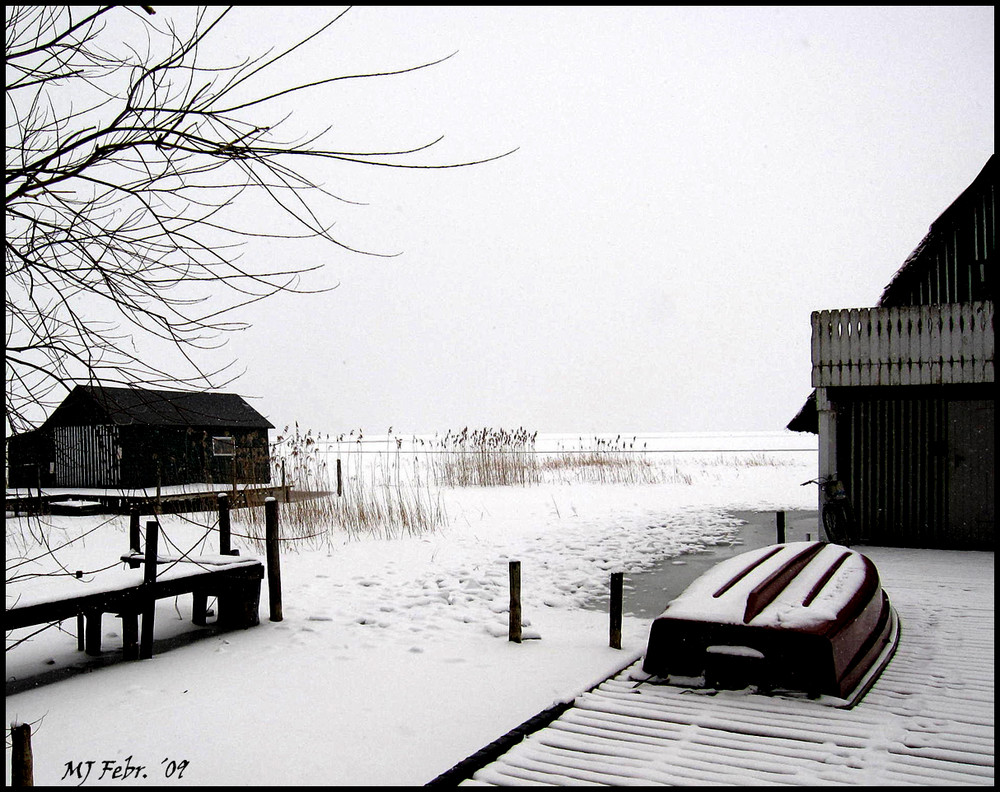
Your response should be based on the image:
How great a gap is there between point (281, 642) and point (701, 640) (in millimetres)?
4304

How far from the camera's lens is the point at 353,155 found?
8.72 ft

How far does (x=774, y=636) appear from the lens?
16.9 feet

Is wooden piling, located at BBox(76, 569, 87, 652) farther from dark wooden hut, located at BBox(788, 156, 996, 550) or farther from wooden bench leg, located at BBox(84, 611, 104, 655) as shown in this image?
dark wooden hut, located at BBox(788, 156, 996, 550)

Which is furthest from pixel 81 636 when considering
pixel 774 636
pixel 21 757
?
pixel 774 636

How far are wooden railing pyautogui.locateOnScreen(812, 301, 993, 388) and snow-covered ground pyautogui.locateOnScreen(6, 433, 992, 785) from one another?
401 cm

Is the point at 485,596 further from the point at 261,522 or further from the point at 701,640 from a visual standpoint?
the point at 261,522

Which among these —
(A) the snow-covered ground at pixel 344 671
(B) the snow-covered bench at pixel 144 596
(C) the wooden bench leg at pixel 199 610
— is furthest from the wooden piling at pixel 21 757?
(C) the wooden bench leg at pixel 199 610

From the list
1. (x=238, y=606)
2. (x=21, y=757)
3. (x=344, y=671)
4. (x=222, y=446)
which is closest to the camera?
(x=21, y=757)

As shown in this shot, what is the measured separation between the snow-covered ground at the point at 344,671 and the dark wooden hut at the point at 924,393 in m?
3.30

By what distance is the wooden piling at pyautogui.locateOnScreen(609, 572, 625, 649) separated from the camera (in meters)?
7.17

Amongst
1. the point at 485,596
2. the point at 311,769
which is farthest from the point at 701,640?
the point at 485,596

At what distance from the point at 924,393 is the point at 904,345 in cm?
130

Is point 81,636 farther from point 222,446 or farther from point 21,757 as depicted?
point 222,446

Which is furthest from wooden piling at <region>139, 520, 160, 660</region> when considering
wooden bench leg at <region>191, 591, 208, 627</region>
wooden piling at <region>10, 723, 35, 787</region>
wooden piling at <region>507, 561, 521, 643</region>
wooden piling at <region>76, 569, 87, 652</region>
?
wooden piling at <region>10, 723, 35, 787</region>
